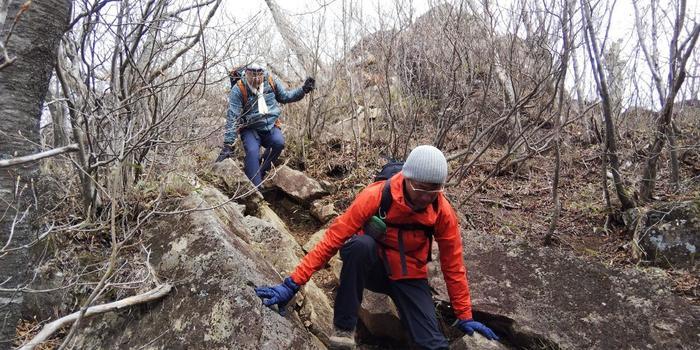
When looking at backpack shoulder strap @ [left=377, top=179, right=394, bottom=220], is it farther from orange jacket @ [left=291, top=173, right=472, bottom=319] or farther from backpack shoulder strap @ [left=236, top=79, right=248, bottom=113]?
backpack shoulder strap @ [left=236, top=79, right=248, bottom=113]

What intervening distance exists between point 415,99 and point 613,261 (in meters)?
2.90

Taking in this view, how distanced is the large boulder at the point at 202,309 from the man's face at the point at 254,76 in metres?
2.28

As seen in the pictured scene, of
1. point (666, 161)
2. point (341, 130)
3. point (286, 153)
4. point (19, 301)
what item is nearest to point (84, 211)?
point (19, 301)

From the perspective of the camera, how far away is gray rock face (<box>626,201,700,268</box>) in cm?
371

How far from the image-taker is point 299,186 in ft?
18.9

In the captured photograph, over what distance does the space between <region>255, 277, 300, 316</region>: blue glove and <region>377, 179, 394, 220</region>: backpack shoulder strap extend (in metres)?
0.71

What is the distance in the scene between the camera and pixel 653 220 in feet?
13.0

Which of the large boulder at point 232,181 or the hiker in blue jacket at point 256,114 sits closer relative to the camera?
the large boulder at point 232,181

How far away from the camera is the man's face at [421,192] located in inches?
111

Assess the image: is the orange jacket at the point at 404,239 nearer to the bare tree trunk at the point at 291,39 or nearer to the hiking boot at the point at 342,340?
the hiking boot at the point at 342,340

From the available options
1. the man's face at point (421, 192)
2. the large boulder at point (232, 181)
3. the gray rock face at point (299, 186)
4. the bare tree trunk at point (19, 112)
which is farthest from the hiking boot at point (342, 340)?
the gray rock face at point (299, 186)

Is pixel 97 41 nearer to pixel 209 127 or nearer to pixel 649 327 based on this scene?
pixel 209 127

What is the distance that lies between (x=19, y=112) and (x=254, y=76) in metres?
3.66

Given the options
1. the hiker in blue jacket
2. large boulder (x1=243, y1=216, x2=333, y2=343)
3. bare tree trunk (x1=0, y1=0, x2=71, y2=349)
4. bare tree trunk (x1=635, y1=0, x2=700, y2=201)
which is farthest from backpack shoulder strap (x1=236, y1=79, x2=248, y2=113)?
bare tree trunk (x1=635, y1=0, x2=700, y2=201)
